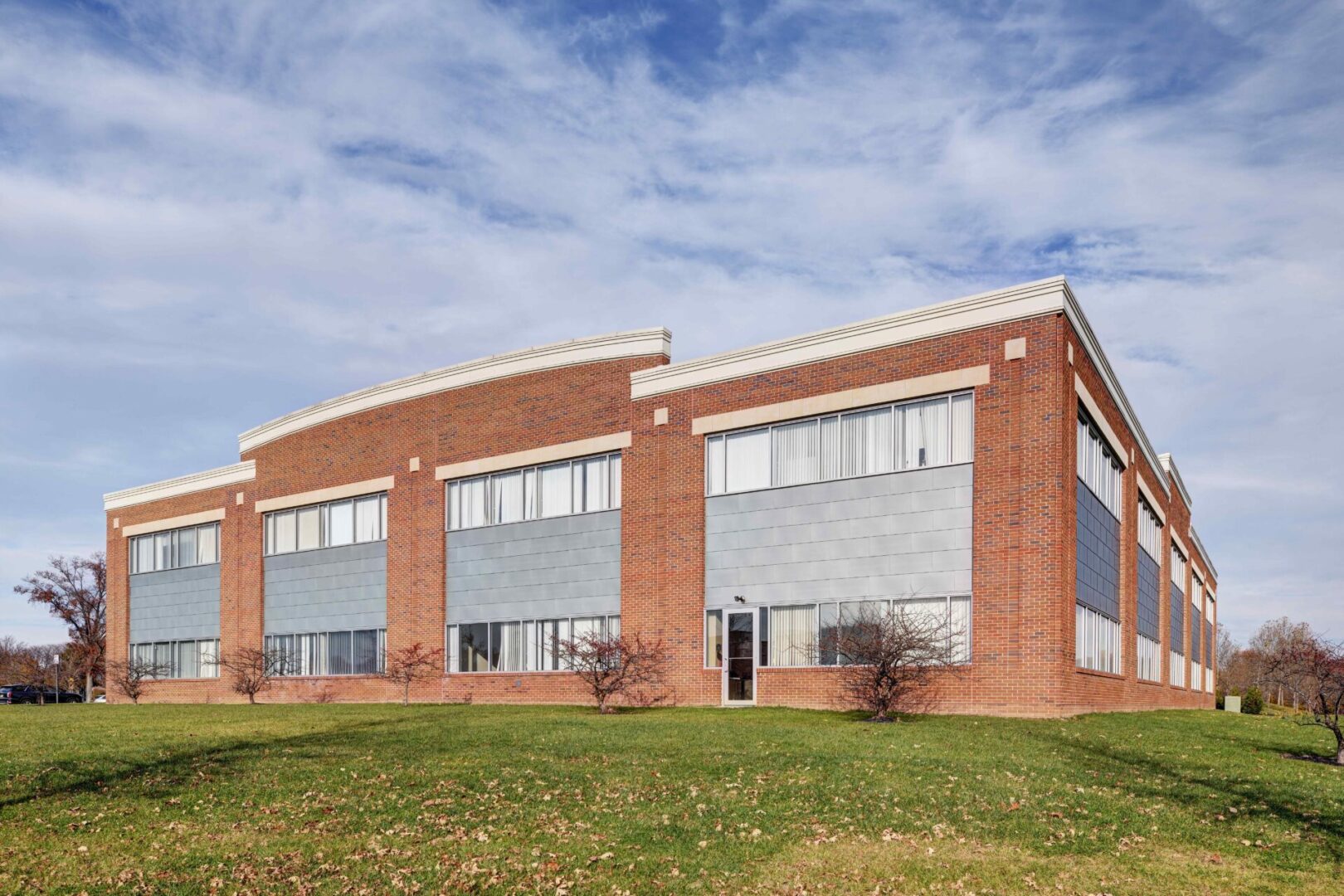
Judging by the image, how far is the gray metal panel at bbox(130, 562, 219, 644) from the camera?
44.9m

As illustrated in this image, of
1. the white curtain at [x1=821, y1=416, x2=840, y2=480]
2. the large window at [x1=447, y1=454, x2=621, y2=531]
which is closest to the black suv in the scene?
the large window at [x1=447, y1=454, x2=621, y2=531]

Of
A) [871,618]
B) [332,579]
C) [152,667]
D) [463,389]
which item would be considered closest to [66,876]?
[871,618]

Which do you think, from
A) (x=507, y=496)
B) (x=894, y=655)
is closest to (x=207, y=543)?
(x=507, y=496)

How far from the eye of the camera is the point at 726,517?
93.5 ft

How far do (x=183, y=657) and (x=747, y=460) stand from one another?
2971cm

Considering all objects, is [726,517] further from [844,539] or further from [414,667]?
[414,667]

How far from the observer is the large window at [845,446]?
81.7 feet

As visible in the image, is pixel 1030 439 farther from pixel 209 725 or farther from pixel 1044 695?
pixel 209 725

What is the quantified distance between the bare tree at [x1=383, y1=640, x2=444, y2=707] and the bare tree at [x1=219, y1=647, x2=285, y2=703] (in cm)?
822

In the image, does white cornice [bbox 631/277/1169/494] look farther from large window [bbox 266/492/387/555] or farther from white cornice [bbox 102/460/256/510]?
white cornice [bbox 102/460/256/510]

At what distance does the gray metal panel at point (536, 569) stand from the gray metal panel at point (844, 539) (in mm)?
3887

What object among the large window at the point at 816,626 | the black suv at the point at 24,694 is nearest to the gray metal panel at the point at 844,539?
the large window at the point at 816,626

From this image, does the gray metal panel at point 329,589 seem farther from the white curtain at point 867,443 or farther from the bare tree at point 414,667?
the white curtain at point 867,443

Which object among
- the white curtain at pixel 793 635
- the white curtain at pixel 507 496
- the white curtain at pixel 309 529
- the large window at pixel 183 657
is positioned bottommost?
the large window at pixel 183 657
